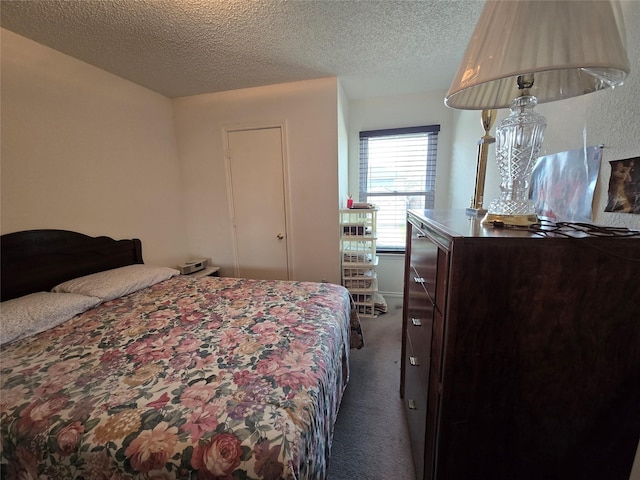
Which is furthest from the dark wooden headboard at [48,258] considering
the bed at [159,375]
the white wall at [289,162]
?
the white wall at [289,162]

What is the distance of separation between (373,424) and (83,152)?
307cm

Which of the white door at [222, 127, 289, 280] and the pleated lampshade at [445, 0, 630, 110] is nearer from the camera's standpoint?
the pleated lampshade at [445, 0, 630, 110]

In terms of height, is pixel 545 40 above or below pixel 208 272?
above

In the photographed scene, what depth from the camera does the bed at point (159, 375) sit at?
75 cm

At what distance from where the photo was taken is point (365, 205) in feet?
9.37

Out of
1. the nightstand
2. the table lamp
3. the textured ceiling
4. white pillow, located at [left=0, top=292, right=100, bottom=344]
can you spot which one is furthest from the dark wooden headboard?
the table lamp

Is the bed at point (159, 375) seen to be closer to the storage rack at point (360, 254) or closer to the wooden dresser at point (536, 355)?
A: the wooden dresser at point (536, 355)

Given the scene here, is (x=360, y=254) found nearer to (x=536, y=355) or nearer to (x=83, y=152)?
(x=536, y=355)

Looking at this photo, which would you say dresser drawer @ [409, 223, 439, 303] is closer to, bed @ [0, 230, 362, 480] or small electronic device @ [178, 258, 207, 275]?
bed @ [0, 230, 362, 480]

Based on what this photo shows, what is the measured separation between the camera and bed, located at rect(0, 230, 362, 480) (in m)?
0.75

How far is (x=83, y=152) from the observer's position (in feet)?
6.91

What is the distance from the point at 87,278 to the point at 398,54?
3.09m

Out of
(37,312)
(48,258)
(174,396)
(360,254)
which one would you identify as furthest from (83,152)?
(360,254)

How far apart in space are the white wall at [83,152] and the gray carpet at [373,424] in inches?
96.2
